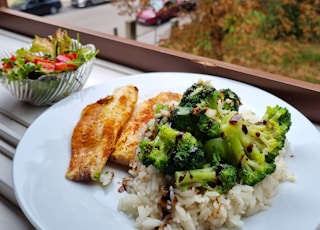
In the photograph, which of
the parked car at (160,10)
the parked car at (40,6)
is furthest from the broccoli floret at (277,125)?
the parked car at (40,6)

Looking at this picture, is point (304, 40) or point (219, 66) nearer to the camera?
point (219, 66)

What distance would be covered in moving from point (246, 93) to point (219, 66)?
0.25 meters

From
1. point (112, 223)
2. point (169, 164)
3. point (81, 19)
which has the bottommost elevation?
point (81, 19)

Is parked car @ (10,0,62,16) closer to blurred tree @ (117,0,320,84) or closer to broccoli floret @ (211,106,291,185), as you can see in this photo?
blurred tree @ (117,0,320,84)

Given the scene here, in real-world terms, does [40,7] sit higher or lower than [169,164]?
lower

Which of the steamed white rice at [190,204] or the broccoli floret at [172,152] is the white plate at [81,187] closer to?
the steamed white rice at [190,204]

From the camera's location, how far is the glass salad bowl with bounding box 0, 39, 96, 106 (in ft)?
4.38

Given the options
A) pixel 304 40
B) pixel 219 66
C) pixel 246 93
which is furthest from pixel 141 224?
pixel 304 40

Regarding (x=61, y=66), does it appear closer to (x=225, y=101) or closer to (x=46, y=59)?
(x=46, y=59)

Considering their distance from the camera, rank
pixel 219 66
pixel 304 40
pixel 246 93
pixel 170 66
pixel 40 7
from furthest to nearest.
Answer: pixel 40 7
pixel 304 40
pixel 170 66
pixel 219 66
pixel 246 93

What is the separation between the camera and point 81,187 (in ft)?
3.15

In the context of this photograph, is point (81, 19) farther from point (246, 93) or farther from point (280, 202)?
point (280, 202)

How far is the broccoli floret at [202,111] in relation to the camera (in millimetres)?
936

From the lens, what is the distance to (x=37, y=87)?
4.43 feet
